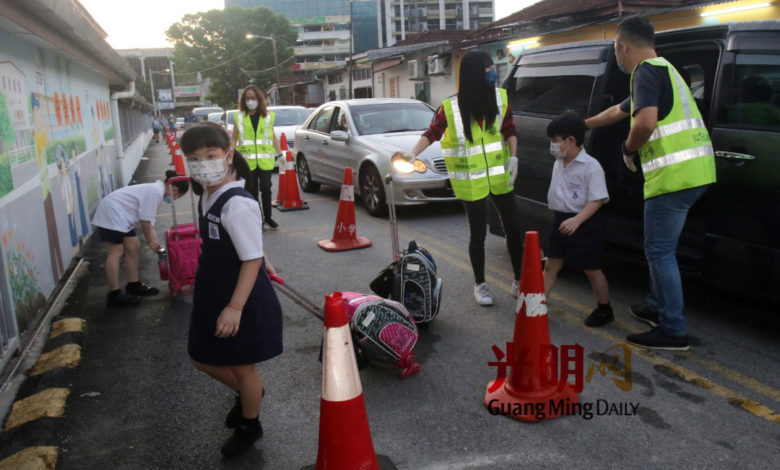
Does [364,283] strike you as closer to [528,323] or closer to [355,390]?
[528,323]

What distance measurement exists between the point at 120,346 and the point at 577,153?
3303mm

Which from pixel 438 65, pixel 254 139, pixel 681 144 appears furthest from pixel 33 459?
pixel 438 65

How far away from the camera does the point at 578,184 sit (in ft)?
13.8

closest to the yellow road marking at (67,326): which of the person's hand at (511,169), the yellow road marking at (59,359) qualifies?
the yellow road marking at (59,359)

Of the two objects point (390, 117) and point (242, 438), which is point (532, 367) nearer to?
point (242, 438)

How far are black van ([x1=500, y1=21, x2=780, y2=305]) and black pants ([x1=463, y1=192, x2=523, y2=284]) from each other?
1.48ft

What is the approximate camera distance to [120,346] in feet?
14.2

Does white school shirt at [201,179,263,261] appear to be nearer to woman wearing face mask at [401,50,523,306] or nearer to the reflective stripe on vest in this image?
woman wearing face mask at [401,50,523,306]

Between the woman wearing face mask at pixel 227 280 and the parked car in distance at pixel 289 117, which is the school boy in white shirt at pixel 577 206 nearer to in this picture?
the woman wearing face mask at pixel 227 280

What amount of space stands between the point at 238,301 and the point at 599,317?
2.67 meters

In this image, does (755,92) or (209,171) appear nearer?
(209,171)

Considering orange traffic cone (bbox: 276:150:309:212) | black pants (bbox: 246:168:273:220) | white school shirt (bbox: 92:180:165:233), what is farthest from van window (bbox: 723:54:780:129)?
orange traffic cone (bbox: 276:150:309:212)

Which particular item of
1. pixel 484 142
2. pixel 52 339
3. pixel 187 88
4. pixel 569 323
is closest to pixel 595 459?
pixel 569 323

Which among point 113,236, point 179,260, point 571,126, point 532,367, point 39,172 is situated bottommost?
point 532,367
